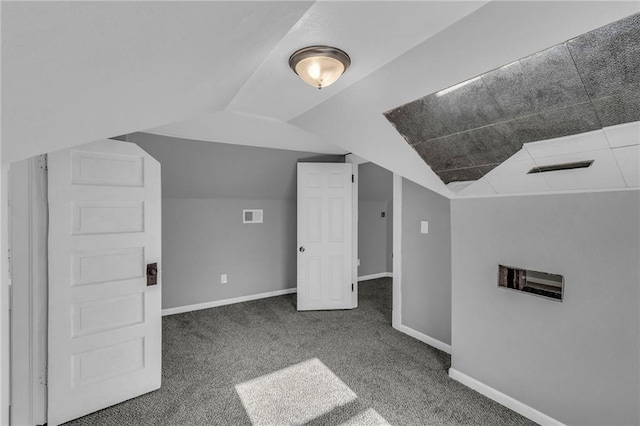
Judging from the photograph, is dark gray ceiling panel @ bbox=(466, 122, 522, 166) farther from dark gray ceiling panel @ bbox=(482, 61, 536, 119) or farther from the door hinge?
the door hinge

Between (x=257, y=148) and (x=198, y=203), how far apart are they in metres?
1.09

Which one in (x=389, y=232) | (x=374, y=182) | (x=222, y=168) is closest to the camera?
(x=222, y=168)

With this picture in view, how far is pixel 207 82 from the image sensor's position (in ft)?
4.90

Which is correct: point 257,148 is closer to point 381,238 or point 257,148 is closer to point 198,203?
point 198,203

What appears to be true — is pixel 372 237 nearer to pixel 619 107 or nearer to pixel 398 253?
pixel 398 253

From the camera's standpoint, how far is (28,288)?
1.89 m

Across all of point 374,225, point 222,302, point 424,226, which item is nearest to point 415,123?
point 424,226

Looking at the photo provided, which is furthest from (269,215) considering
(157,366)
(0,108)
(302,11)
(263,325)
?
(0,108)

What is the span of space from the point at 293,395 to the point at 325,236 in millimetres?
2179

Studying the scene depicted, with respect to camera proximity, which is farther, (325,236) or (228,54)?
(325,236)

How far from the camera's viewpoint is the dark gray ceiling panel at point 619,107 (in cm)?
120

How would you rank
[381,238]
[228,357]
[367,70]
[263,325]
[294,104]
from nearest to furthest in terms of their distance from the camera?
[367,70], [294,104], [228,357], [263,325], [381,238]

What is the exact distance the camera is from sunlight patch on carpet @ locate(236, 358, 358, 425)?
2.07m

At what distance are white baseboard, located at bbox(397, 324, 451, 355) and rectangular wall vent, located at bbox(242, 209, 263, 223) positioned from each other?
247 cm
